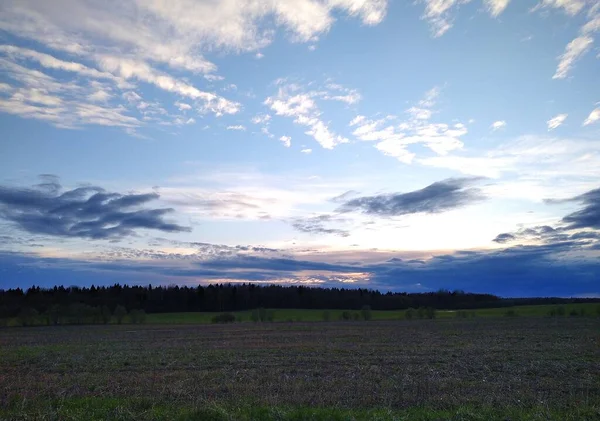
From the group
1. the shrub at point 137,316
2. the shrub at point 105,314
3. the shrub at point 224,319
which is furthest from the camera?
the shrub at point 224,319

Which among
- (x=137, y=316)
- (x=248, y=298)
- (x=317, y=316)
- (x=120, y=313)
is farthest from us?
(x=248, y=298)

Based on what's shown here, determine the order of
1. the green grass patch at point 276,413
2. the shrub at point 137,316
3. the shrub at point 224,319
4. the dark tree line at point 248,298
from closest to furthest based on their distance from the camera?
the green grass patch at point 276,413 < the shrub at point 137,316 < the shrub at point 224,319 < the dark tree line at point 248,298

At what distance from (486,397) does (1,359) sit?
27648mm

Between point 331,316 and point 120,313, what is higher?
point 331,316

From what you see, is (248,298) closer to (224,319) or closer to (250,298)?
(250,298)

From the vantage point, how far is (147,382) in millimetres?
16812

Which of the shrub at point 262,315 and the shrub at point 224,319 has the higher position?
the shrub at point 262,315

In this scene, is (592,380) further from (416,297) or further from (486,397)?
(416,297)

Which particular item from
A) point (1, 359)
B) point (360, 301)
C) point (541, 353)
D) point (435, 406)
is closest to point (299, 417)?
point (435, 406)

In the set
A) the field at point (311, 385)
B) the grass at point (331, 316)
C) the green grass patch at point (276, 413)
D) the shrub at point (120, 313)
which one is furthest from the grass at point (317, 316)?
the green grass patch at point (276, 413)

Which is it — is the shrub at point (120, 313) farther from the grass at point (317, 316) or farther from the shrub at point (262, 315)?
the shrub at point (262, 315)

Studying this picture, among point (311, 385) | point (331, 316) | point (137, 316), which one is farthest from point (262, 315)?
point (311, 385)

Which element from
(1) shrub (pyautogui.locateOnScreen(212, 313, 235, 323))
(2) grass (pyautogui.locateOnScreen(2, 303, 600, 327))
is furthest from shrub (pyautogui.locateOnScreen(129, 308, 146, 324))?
(1) shrub (pyautogui.locateOnScreen(212, 313, 235, 323))

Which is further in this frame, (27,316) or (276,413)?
(27,316)
